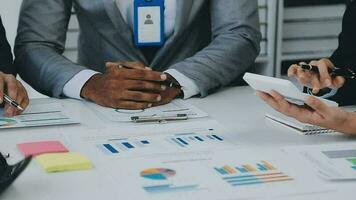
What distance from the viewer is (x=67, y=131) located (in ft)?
4.83

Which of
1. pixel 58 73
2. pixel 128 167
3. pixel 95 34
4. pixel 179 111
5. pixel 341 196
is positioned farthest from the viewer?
pixel 95 34

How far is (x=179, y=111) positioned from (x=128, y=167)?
1.55ft

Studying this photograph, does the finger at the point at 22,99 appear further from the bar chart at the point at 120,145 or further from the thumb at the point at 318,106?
the thumb at the point at 318,106

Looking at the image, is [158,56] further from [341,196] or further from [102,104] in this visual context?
[341,196]

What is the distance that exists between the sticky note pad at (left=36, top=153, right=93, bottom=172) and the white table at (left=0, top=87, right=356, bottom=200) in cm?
3

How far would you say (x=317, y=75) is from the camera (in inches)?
65.2

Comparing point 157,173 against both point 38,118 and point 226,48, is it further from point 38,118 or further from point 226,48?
point 226,48

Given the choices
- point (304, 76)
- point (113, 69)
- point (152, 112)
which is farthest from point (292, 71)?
point (113, 69)

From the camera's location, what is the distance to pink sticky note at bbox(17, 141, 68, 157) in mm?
1292

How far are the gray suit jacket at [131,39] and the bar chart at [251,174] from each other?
0.68m

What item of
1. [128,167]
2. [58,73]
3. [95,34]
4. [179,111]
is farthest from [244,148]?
[95,34]

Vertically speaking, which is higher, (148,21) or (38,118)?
(148,21)

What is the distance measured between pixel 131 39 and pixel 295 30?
1.49 m

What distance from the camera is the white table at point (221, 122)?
1.08 meters
